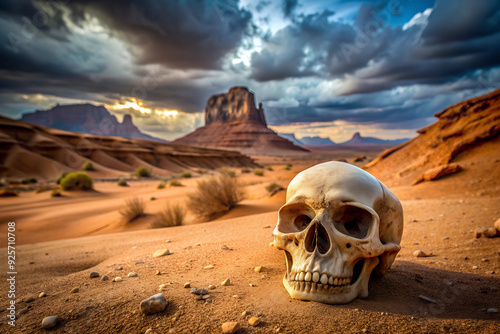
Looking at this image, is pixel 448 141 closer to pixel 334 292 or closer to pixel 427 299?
pixel 427 299

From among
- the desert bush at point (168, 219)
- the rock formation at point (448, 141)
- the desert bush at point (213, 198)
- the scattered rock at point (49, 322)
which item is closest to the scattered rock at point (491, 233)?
the rock formation at point (448, 141)

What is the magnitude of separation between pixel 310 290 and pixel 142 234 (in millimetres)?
5054

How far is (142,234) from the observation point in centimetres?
609

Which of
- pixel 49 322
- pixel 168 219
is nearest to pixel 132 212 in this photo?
pixel 168 219

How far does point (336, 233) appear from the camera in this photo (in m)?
2.40

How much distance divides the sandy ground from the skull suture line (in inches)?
6.5

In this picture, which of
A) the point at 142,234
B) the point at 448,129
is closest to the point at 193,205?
the point at 142,234

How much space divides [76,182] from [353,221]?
54.4 ft

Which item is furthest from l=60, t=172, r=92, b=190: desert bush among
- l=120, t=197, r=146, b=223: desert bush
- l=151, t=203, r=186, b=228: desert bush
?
l=151, t=203, r=186, b=228: desert bush

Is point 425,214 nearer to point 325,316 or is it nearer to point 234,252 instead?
point 234,252

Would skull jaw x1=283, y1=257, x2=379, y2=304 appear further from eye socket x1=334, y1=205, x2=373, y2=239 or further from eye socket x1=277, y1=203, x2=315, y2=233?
eye socket x1=277, y1=203, x2=315, y2=233

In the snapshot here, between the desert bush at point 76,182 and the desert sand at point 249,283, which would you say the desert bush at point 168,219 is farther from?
the desert bush at point 76,182

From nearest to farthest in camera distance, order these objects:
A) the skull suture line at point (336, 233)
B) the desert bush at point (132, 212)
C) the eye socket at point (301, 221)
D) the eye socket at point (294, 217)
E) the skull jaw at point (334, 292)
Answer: the skull jaw at point (334, 292)
the skull suture line at point (336, 233)
the eye socket at point (294, 217)
the eye socket at point (301, 221)
the desert bush at point (132, 212)

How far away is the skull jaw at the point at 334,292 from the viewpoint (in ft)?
6.98
